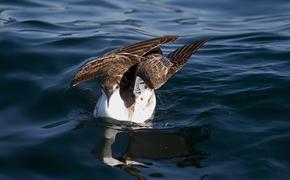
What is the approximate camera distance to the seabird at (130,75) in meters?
7.82

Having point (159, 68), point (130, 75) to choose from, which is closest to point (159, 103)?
point (130, 75)

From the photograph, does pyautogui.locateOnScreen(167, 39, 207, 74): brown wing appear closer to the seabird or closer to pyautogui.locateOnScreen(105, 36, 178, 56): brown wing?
the seabird

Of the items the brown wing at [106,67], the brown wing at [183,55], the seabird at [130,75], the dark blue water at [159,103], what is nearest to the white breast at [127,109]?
the seabird at [130,75]

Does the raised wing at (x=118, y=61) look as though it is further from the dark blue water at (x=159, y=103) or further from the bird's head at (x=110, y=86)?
the dark blue water at (x=159, y=103)

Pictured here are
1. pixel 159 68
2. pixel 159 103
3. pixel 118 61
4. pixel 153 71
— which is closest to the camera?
pixel 153 71

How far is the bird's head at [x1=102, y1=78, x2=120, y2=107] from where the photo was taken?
775 cm

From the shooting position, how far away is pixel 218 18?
1310 cm

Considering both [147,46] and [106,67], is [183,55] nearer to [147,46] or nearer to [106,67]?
[147,46]

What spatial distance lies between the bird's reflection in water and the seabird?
0.67 feet

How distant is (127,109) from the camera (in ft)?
26.3

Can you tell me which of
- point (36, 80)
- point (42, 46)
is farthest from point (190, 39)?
point (36, 80)

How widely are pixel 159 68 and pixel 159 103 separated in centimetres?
121

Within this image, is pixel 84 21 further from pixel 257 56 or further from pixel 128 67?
pixel 128 67

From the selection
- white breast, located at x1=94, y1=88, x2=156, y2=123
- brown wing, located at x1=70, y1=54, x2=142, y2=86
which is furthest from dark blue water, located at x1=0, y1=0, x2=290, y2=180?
brown wing, located at x1=70, y1=54, x2=142, y2=86
